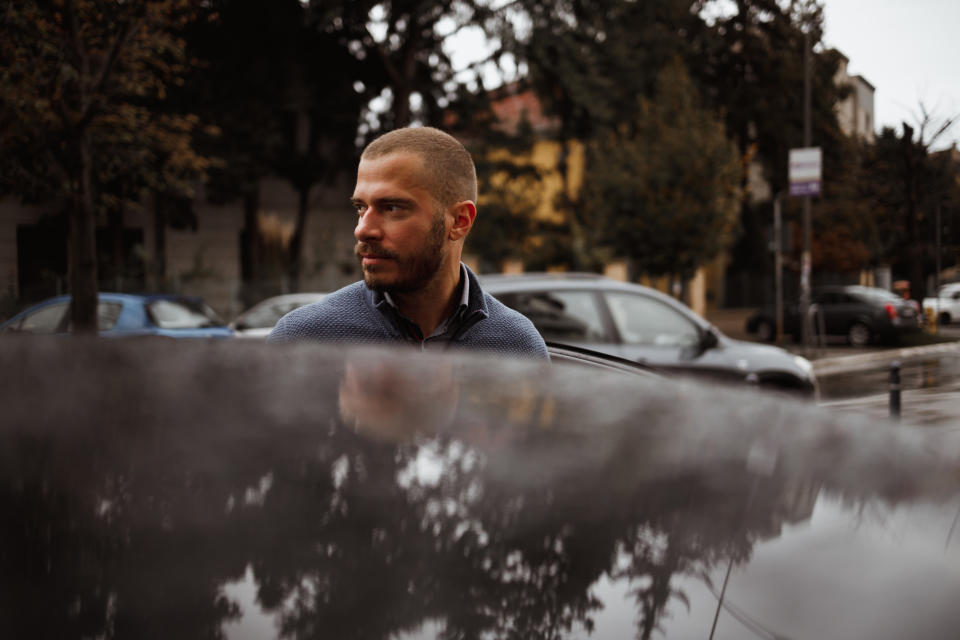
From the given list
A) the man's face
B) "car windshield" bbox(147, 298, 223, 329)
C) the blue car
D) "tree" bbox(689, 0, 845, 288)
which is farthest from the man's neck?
"tree" bbox(689, 0, 845, 288)

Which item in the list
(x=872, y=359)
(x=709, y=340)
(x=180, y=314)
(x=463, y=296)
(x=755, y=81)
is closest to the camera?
(x=463, y=296)

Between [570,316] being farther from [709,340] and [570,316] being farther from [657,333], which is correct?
[709,340]

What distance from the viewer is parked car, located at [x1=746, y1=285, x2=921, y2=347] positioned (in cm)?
2128

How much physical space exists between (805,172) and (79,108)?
505 inches

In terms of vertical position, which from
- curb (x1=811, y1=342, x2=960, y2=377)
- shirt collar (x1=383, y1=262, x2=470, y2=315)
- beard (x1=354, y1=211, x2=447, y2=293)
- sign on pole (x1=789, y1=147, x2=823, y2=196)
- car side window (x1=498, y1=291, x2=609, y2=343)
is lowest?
curb (x1=811, y1=342, x2=960, y2=377)

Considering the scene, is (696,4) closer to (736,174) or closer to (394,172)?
(736,174)

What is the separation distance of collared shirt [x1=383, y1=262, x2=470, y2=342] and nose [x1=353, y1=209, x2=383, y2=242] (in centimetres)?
18

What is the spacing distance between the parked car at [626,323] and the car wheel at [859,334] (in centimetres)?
1453

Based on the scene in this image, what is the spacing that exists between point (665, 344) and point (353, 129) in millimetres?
18138

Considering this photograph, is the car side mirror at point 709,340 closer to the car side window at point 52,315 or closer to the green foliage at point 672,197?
the car side window at point 52,315

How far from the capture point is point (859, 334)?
2195cm

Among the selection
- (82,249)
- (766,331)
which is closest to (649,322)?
(82,249)

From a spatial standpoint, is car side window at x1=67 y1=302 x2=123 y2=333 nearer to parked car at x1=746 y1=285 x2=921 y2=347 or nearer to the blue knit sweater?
the blue knit sweater

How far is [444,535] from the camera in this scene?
867 millimetres
